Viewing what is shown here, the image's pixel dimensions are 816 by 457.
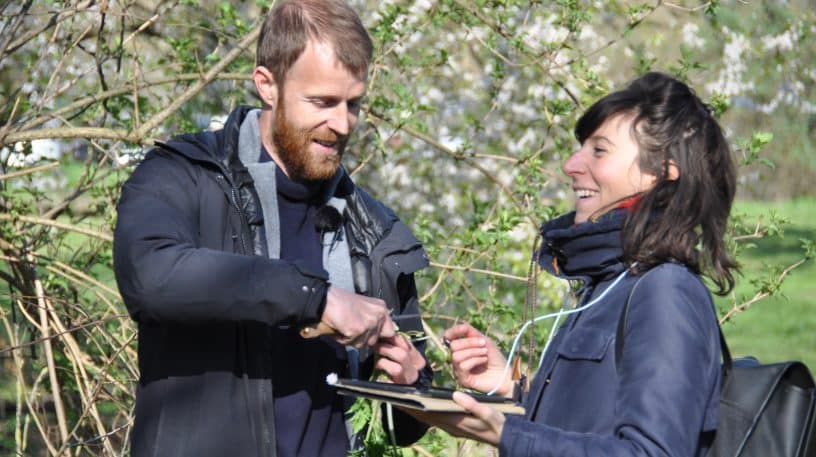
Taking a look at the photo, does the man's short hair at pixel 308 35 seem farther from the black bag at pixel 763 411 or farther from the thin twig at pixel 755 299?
the thin twig at pixel 755 299

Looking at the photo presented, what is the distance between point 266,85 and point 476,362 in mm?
941

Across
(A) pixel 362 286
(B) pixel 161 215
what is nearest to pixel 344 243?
(A) pixel 362 286

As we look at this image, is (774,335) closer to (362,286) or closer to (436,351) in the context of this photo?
(436,351)

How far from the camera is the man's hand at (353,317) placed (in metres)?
2.62

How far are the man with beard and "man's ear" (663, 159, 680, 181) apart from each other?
0.74 metres

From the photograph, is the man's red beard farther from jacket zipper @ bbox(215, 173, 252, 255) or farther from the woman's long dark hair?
the woman's long dark hair

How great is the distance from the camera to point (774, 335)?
12.1 meters

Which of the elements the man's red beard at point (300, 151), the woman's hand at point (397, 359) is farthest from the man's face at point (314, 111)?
the woman's hand at point (397, 359)

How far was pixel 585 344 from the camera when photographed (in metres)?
2.56

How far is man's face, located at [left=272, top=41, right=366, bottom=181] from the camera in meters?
3.04

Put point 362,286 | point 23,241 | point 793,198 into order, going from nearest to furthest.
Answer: point 362,286, point 23,241, point 793,198

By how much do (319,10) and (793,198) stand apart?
16.5 m

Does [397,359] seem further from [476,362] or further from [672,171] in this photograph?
[672,171]

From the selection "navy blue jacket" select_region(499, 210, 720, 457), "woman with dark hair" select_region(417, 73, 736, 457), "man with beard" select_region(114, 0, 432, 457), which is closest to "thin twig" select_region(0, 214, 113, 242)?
"man with beard" select_region(114, 0, 432, 457)
